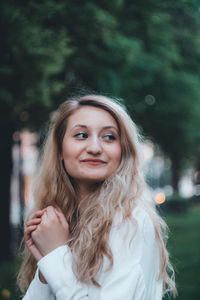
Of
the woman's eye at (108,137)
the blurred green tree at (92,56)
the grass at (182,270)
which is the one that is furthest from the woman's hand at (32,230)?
the blurred green tree at (92,56)

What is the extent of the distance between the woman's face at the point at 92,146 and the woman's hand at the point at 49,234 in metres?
0.28

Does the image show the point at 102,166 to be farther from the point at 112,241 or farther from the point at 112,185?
the point at 112,241

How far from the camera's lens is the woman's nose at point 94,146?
1.96 m

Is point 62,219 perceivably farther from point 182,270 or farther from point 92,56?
point 182,270

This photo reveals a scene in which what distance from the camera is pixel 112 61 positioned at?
7.39m

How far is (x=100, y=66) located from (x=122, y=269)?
6247mm

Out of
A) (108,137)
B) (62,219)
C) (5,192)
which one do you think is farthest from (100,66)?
(62,219)

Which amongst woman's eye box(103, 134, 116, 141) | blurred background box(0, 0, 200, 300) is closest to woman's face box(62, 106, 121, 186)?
woman's eye box(103, 134, 116, 141)

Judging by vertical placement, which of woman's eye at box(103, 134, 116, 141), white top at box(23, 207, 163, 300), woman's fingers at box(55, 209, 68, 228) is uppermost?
woman's eye at box(103, 134, 116, 141)

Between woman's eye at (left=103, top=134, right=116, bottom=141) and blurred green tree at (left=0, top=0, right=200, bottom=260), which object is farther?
blurred green tree at (left=0, top=0, right=200, bottom=260)

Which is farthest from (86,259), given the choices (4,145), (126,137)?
(4,145)

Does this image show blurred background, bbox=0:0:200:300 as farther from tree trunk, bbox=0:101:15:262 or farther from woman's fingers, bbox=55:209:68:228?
woman's fingers, bbox=55:209:68:228

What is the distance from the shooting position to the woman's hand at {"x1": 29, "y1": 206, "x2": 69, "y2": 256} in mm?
1823

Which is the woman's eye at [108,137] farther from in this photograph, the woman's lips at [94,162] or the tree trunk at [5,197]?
the tree trunk at [5,197]
